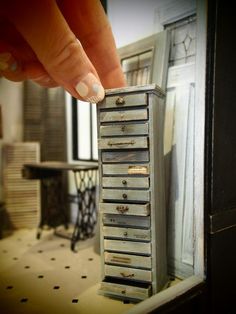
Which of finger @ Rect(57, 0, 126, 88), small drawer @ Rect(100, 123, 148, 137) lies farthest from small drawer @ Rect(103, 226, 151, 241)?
finger @ Rect(57, 0, 126, 88)

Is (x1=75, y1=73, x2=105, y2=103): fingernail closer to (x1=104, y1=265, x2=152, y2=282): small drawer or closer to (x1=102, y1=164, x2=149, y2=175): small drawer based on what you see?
(x1=102, y1=164, x2=149, y2=175): small drawer

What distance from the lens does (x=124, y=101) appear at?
232 centimetres

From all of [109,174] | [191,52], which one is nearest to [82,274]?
[109,174]

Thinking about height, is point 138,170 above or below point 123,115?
below

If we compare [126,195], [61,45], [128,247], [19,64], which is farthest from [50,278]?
[61,45]

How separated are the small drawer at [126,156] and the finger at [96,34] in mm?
659

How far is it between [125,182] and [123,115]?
0.51m

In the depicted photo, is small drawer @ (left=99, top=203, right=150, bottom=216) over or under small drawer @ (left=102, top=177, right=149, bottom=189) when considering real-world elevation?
under

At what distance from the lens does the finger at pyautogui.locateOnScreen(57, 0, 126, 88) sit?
7.77 ft

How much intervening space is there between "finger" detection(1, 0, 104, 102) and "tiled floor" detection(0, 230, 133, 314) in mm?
1594

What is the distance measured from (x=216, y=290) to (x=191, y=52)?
6.55 feet

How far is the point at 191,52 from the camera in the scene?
2.80m

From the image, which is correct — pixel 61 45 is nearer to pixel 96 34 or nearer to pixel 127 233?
pixel 96 34

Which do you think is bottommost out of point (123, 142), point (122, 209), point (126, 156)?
point (122, 209)
